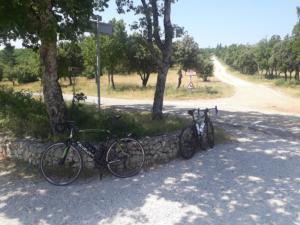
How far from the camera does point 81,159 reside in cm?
650

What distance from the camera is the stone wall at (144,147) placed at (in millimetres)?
7133

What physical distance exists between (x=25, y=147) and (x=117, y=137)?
2.02 meters

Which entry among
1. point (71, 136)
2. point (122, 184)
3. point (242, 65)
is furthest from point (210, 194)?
point (242, 65)

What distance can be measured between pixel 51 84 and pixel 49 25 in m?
1.42

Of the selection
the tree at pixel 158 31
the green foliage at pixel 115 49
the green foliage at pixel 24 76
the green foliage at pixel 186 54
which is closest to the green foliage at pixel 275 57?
the green foliage at pixel 186 54

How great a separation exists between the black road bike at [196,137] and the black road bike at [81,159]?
1.21 m

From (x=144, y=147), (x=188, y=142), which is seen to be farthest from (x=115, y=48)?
(x=144, y=147)

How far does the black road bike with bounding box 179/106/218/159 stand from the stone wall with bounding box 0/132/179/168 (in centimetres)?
17

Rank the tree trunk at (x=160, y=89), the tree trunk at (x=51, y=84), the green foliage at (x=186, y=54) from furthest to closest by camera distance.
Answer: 1. the green foliage at (x=186, y=54)
2. the tree trunk at (x=160, y=89)
3. the tree trunk at (x=51, y=84)

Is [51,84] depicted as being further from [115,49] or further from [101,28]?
[115,49]

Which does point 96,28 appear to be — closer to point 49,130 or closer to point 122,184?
point 49,130

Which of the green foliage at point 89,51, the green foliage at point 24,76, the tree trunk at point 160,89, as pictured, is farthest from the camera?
the green foliage at point 24,76

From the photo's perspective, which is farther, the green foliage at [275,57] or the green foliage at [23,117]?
the green foliage at [275,57]

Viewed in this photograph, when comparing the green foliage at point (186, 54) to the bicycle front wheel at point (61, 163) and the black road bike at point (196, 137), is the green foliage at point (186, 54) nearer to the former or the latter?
the black road bike at point (196, 137)
